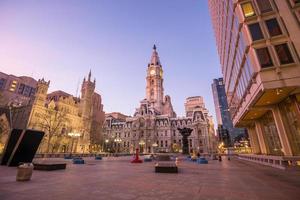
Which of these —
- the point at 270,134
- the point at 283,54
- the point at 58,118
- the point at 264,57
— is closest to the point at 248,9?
the point at 264,57

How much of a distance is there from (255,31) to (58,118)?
159 ft

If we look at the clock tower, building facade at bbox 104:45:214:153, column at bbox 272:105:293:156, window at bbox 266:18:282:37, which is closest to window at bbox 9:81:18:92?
building facade at bbox 104:45:214:153

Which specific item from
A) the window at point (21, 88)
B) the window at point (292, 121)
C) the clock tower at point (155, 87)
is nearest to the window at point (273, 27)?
the window at point (292, 121)

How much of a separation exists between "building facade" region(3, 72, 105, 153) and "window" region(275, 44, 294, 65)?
118ft

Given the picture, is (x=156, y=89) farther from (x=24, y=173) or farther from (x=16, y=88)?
(x=24, y=173)

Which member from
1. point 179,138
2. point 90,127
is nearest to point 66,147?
point 90,127

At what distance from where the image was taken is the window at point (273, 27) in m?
13.5

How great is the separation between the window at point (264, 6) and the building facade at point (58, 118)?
36.6 m

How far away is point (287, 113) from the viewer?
51.0 feet

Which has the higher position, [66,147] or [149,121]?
[149,121]

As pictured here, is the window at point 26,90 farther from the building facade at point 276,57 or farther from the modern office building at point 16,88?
the building facade at point 276,57

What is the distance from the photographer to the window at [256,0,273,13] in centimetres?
1424

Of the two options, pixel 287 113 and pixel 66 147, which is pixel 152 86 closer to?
pixel 66 147

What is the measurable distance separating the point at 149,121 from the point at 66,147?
1702 inches
